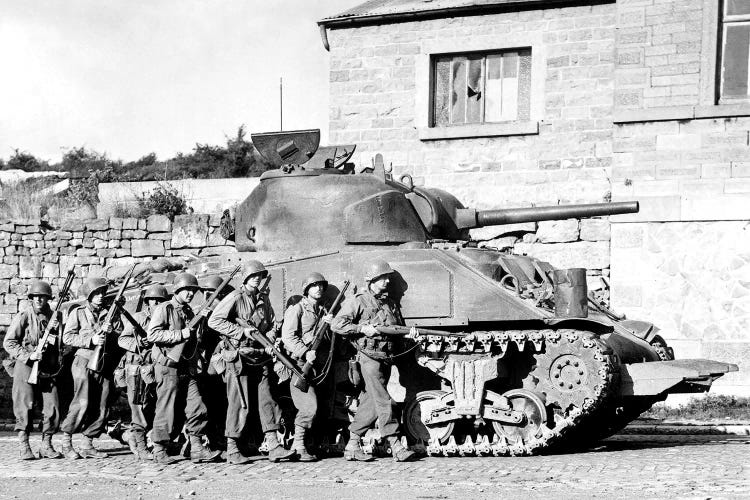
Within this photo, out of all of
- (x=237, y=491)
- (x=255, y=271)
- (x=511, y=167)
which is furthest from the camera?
(x=511, y=167)

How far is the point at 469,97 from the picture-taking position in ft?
69.0

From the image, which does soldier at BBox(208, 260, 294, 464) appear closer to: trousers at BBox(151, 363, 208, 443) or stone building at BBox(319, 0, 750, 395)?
trousers at BBox(151, 363, 208, 443)

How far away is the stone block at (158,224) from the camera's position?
2117 cm

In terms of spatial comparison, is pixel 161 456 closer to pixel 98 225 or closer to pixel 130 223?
pixel 130 223

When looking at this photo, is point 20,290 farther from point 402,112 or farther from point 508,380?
point 508,380

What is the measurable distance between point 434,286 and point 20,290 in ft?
32.7

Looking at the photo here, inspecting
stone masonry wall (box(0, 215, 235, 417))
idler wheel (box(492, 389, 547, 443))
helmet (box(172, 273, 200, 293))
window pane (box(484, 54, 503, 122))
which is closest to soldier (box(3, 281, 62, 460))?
helmet (box(172, 273, 200, 293))

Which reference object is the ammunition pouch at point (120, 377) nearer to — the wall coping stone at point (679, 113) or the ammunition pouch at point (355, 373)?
the ammunition pouch at point (355, 373)

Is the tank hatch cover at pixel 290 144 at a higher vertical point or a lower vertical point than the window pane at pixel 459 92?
lower

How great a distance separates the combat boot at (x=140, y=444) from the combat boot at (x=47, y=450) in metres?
0.78

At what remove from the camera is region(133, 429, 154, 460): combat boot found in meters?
13.3

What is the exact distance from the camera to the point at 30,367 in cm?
1362

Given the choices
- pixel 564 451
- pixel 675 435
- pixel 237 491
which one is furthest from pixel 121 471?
pixel 675 435

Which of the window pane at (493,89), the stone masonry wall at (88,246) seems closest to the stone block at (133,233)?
the stone masonry wall at (88,246)
